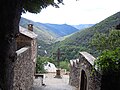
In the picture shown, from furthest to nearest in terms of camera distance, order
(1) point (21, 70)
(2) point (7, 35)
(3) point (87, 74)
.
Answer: (3) point (87, 74) → (1) point (21, 70) → (2) point (7, 35)

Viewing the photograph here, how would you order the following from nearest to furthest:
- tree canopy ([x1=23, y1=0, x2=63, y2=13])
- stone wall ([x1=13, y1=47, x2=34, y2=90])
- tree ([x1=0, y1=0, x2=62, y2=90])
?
1. tree ([x1=0, y1=0, x2=62, y2=90])
2. tree canopy ([x1=23, y1=0, x2=63, y2=13])
3. stone wall ([x1=13, y1=47, x2=34, y2=90])

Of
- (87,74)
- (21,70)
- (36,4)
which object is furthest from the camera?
(87,74)

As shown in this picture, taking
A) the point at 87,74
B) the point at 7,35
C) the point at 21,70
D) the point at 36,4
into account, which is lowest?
the point at 87,74

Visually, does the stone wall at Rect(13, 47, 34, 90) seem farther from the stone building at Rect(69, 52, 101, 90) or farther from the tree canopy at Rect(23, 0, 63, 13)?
the stone building at Rect(69, 52, 101, 90)

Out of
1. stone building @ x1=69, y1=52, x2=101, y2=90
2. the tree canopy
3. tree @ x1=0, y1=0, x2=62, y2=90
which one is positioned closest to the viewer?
tree @ x1=0, y1=0, x2=62, y2=90

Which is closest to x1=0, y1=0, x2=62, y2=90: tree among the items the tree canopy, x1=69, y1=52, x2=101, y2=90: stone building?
the tree canopy

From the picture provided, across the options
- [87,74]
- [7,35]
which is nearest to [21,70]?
[87,74]

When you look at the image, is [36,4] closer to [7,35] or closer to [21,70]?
[7,35]

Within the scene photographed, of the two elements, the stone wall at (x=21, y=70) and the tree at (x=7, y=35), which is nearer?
the tree at (x=7, y=35)

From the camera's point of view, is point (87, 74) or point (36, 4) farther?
point (87, 74)

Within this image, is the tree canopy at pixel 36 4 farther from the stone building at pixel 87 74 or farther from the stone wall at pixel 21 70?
the stone building at pixel 87 74

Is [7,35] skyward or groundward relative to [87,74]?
skyward

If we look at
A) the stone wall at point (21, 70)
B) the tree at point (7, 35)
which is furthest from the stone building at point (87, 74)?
the tree at point (7, 35)

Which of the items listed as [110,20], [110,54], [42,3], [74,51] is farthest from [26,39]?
[74,51]
